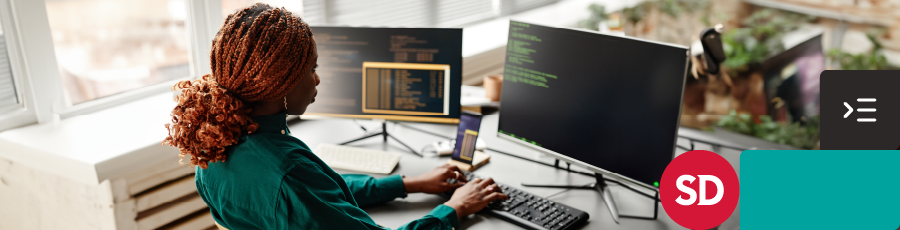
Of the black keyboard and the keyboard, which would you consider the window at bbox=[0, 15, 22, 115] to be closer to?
the keyboard

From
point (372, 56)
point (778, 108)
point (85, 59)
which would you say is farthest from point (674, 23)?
point (85, 59)

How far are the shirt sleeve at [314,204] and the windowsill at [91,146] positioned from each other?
0.87 meters

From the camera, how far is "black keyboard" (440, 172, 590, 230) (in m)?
1.42

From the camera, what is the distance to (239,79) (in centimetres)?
107

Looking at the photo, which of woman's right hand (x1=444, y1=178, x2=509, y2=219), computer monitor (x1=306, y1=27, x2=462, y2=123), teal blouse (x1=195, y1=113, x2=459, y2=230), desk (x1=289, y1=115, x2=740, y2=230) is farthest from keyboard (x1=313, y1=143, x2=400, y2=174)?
teal blouse (x1=195, y1=113, x2=459, y2=230)

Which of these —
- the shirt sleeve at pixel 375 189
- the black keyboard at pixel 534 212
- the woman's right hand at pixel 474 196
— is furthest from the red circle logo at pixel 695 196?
the shirt sleeve at pixel 375 189

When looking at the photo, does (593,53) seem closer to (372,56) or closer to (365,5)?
(372,56)

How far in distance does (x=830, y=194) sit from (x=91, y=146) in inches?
76.8

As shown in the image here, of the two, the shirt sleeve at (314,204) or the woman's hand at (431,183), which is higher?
the shirt sleeve at (314,204)

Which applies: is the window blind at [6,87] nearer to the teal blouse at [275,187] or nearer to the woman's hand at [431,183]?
the teal blouse at [275,187]

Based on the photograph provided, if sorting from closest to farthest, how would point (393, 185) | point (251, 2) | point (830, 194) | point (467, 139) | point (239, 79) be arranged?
point (239, 79)
point (830, 194)
point (393, 185)
point (467, 139)
point (251, 2)

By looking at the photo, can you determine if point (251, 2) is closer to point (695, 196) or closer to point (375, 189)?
point (375, 189)

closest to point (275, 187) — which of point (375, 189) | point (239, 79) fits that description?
point (239, 79)

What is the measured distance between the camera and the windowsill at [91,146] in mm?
1672
